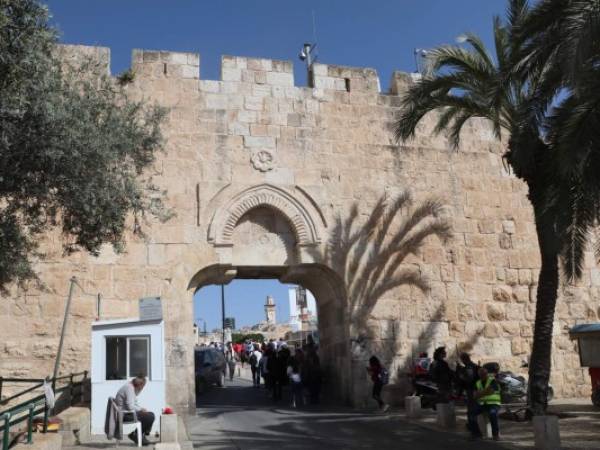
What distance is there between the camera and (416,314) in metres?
12.1

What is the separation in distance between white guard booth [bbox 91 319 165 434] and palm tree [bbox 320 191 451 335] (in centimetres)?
385

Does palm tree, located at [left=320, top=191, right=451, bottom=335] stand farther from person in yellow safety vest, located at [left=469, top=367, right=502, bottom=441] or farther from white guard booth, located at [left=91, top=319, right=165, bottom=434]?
white guard booth, located at [left=91, top=319, right=165, bottom=434]

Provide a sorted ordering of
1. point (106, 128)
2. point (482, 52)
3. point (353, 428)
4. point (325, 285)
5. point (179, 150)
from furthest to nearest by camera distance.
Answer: point (325, 285) → point (179, 150) → point (482, 52) → point (353, 428) → point (106, 128)

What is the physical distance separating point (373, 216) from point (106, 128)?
5760 mm

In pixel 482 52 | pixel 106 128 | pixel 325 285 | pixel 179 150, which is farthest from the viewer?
pixel 325 285

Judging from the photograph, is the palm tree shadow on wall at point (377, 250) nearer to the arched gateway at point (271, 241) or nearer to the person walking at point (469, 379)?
the arched gateway at point (271, 241)

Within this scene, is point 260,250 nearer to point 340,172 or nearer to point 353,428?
point 340,172

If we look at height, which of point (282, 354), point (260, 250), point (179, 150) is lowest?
point (282, 354)

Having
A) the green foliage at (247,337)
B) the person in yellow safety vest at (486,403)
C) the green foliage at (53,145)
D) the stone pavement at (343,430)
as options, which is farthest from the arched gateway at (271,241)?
the green foliage at (247,337)

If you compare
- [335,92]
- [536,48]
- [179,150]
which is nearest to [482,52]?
[536,48]

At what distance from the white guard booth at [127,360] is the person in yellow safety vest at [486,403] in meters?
4.29

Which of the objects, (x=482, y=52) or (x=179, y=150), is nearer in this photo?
(x=482, y=52)

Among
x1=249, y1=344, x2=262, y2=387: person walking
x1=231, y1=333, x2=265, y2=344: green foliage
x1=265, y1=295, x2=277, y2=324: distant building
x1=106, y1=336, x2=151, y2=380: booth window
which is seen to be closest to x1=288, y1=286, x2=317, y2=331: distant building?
x1=231, y1=333, x2=265, y2=344: green foliage

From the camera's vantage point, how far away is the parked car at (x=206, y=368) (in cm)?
1489
